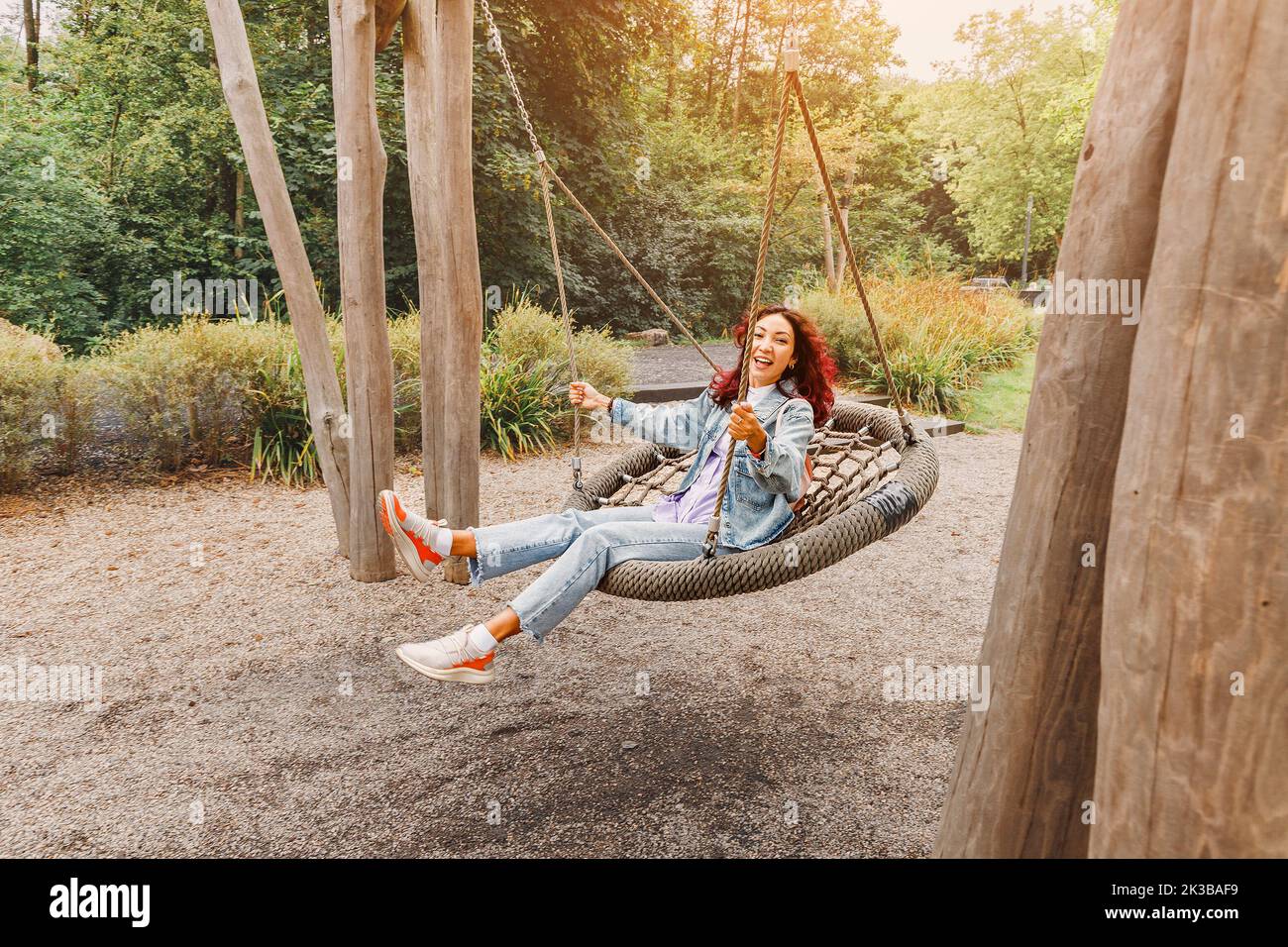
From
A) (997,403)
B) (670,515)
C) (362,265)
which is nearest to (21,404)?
(362,265)

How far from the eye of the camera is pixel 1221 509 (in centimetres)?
91

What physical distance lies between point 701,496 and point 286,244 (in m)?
Result: 1.92

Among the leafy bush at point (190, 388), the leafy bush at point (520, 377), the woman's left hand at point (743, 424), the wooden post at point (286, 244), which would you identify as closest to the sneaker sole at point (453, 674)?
the woman's left hand at point (743, 424)

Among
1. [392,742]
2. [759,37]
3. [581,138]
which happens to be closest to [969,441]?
[392,742]

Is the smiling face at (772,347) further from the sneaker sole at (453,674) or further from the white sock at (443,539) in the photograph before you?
the sneaker sole at (453,674)

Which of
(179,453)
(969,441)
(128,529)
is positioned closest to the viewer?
(128,529)

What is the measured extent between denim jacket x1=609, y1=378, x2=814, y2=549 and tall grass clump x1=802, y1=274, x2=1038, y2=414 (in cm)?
454

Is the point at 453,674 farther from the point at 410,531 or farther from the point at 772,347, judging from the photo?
the point at 772,347

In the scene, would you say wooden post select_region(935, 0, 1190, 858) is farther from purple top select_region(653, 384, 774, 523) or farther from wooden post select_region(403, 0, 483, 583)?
wooden post select_region(403, 0, 483, 583)

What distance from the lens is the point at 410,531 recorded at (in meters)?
2.11

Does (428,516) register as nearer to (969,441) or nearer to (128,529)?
(128,529)

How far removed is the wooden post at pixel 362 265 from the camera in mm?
2857

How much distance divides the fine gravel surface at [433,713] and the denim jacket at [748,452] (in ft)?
1.90
